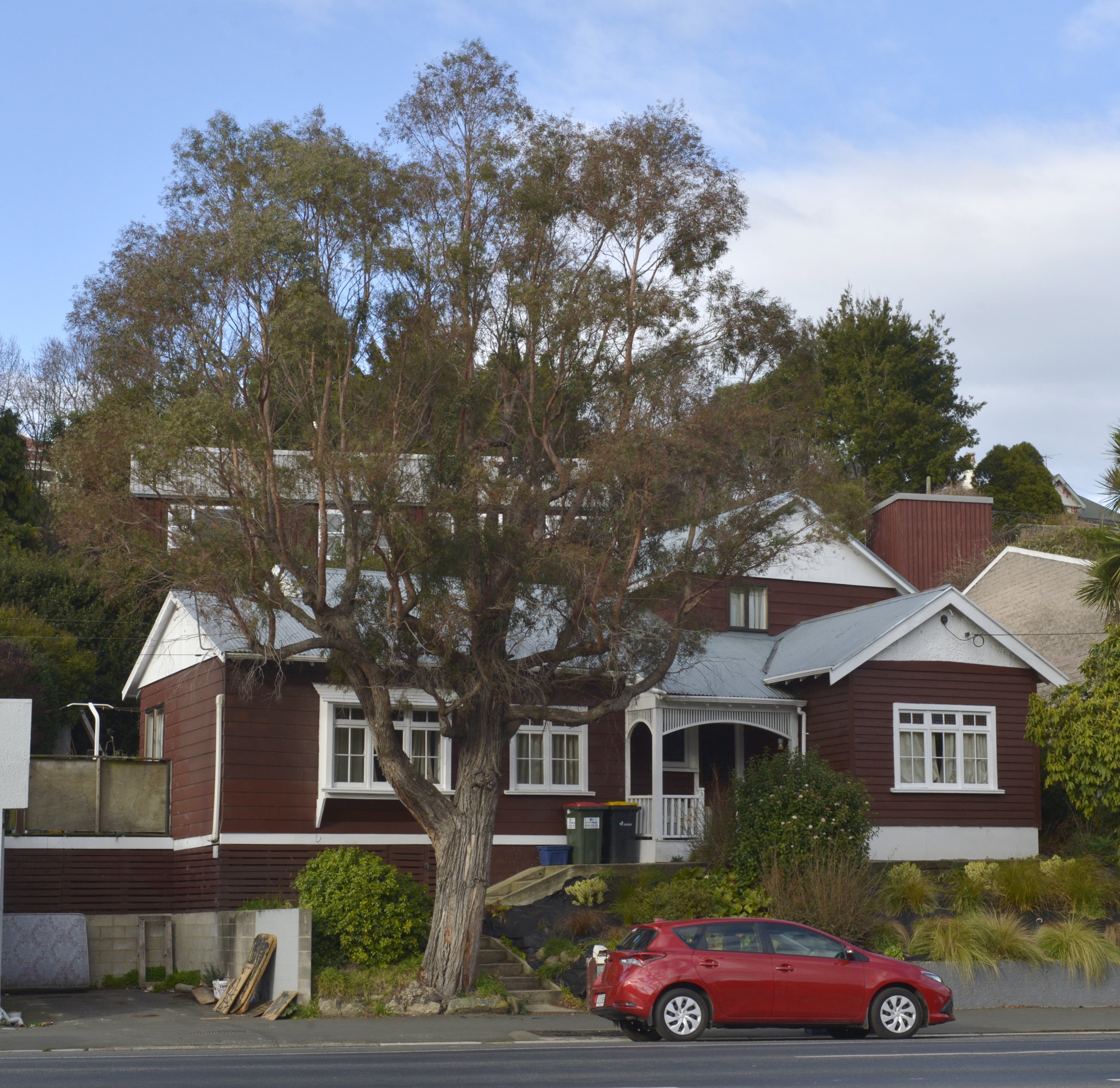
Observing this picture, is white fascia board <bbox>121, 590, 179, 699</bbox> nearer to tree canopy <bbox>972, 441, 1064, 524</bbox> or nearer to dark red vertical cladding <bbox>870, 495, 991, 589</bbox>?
dark red vertical cladding <bbox>870, 495, 991, 589</bbox>

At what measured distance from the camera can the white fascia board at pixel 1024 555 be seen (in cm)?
3394

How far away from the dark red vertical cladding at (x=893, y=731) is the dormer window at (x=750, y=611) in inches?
153

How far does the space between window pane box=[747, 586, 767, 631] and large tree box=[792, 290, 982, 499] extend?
2486 centimetres

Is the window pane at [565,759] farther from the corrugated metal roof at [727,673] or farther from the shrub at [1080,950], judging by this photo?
the shrub at [1080,950]

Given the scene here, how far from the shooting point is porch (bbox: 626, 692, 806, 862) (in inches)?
961

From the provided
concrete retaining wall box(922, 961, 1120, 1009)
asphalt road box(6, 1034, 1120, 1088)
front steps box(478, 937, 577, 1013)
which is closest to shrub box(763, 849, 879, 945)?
concrete retaining wall box(922, 961, 1120, 1009)

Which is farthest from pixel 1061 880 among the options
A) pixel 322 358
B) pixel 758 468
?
pixel 322 358

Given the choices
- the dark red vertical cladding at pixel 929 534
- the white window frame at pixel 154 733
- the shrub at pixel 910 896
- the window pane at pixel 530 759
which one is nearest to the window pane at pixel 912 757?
the shrub at pixel 910 896

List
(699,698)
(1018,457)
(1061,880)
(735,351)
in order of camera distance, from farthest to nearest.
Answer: (1018,457)
(699,698)
(1061,880)
(735,351)

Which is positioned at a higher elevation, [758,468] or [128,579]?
[758,468]

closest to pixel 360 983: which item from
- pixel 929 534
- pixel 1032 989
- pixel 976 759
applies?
pixel 1032 989

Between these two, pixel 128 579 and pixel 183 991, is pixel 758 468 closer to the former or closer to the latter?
pixel 128 579

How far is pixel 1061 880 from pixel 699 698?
21.3 feet

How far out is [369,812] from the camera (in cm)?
2320
